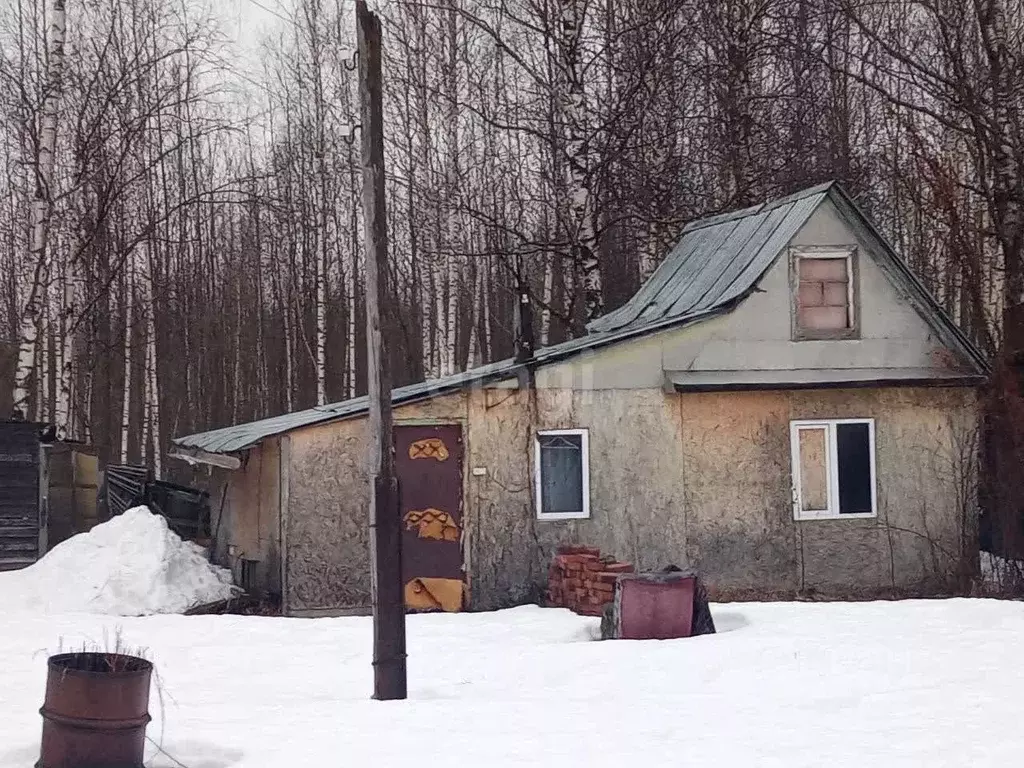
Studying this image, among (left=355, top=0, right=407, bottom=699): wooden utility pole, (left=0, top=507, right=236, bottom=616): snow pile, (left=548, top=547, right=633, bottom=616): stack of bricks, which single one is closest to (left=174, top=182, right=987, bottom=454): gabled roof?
(left=0, top=507, right=236, bottom=616): snow pile

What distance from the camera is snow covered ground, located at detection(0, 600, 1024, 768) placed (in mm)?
7695

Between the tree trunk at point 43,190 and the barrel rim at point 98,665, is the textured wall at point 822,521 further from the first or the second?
the tree trunk at point 43,190

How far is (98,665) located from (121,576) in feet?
26.2

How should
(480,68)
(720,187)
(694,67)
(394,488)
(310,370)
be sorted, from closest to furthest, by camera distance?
(394,488) < (694,67) < (720,187) < (480,68) < (310,370)

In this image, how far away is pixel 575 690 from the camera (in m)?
9.84

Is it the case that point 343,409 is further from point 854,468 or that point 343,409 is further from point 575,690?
point 575,690

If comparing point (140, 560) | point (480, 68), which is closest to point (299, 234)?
point (480, 68)

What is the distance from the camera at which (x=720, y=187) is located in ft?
88.1

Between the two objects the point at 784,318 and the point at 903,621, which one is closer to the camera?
the point at 903,621

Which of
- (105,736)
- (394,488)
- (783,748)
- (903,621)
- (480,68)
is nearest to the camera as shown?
(105,736)

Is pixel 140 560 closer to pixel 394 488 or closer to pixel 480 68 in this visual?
pixel 394 488

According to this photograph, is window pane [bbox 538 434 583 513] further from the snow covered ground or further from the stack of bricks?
the snow covered ground

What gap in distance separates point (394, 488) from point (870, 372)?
27.7 feet

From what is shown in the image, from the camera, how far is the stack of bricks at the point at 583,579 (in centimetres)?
1404
